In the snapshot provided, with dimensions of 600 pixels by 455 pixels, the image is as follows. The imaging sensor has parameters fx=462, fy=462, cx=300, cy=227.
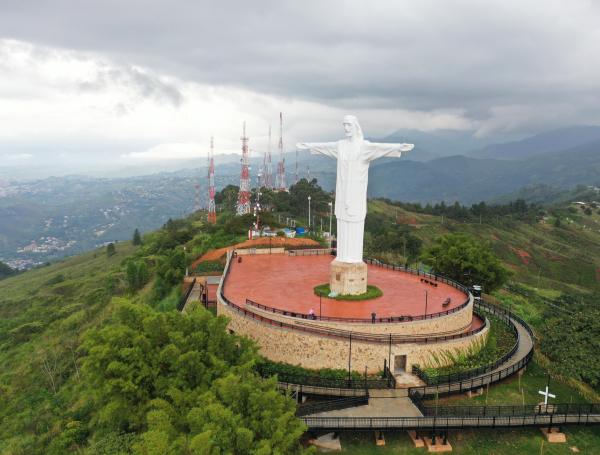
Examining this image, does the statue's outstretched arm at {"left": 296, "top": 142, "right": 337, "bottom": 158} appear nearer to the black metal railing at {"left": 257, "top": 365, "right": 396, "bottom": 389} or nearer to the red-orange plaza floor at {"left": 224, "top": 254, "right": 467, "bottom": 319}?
the red-orange plaza floor at {"left": 224, "top": 254, "right": 467, "bottom": 319}

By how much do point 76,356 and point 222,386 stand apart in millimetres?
24268

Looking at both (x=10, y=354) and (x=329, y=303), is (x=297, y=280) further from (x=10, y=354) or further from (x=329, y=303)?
(x=10, y=354)

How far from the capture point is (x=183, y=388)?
1689 cm

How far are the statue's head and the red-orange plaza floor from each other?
966 cm

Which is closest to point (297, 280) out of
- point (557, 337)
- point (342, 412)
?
point (342, 412)

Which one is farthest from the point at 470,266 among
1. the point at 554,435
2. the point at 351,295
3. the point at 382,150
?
the point at 554,435

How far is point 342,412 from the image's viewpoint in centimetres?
1856

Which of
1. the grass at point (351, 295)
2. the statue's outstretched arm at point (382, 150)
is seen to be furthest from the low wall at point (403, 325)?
the statue's outstretched arm at point (382, 150)

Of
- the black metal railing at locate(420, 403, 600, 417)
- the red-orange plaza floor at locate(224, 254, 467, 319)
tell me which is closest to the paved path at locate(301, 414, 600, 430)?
the black metal railing at locate(420, 403, 600, 417)

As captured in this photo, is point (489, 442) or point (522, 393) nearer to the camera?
point (489, 442)

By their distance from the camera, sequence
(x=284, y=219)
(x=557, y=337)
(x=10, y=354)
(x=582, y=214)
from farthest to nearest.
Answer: (x=582, y=214), (x=284, y=219), (x=10, y=354), (x=557, y=337)

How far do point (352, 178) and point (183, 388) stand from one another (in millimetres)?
15202

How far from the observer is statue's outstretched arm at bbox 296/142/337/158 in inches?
1092

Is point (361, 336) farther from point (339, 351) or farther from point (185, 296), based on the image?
point (185, 296)
